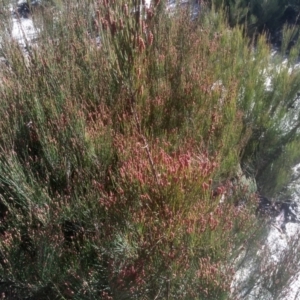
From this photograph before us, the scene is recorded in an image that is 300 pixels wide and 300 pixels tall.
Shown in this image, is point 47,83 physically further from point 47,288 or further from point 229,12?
point 229,12

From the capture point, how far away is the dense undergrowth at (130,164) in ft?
7.07

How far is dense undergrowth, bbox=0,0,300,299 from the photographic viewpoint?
2.15m

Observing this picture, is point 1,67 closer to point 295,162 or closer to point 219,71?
point 219,71

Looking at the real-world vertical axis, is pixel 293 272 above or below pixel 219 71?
below

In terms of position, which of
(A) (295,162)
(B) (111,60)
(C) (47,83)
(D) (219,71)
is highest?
(B) (111,60)

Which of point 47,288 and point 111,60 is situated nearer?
point 47,288

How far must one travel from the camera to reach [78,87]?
324cm

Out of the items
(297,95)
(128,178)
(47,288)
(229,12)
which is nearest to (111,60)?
(128,178)

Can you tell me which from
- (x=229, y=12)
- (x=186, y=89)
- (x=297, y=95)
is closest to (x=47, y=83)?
(x=186, y=89)

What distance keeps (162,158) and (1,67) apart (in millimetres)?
1941

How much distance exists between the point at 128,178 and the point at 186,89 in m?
1.16

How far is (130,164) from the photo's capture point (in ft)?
7.35

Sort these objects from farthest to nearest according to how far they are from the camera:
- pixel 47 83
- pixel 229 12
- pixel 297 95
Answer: pixel 229 12 → pixel 297 95 → pixel 47 83

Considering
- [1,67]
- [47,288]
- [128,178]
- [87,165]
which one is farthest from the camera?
[1,67]
